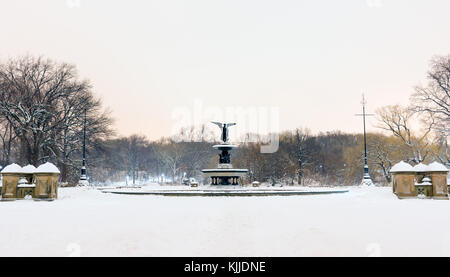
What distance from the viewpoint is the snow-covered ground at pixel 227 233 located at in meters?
7.33

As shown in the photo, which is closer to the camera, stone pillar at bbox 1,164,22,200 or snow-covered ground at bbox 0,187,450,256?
snow-covered ground at bbox 0,187,450,256

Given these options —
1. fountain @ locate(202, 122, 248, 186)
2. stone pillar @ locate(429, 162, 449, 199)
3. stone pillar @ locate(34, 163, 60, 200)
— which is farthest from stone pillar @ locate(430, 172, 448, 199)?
stone pillar @ locate(34, 163, 60, 200)

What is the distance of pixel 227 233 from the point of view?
8.95 meters

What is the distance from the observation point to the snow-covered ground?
24.1 feet

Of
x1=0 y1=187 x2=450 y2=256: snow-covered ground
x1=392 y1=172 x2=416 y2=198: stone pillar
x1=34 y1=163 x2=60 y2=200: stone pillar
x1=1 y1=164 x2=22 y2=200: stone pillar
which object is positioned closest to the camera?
x1=0 y1=187 x2=450 y2=256: snow-covered ground

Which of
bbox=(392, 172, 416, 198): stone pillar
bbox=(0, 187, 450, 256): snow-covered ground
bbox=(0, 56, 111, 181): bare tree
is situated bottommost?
bbox=(0, 187, 450, 256): snow-covered ground

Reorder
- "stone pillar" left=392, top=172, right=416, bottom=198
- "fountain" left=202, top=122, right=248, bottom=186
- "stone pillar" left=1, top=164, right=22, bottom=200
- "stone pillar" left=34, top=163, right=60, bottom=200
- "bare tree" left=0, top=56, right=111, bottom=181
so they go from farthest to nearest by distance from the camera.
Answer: "bare tree" left=0, top=56, right=111, bottom=181
"fountain" left=202, top=122, right=248, bottom=186
"stone pillar" left=392, top=172, right=416, bottom=198
"stone pillar" left=34, top=163, right=60, bottom=200
"stone pillar" left=1, top=164, right=22, bottom=200

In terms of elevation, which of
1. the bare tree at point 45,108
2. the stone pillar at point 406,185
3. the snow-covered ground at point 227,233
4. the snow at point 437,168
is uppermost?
the bare tree at point 45,108

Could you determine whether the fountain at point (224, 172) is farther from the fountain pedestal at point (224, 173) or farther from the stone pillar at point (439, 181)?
the stone pillar at point (439, 181)

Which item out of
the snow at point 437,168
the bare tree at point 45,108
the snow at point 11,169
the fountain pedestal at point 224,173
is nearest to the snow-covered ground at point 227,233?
the snow at point 437,168

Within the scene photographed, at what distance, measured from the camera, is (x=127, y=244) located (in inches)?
309

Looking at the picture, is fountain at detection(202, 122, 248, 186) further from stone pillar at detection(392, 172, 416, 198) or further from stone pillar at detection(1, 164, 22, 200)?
stone pillar at detection(1, 164, 22, 200)
